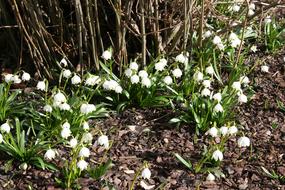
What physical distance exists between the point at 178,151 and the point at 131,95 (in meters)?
0.63

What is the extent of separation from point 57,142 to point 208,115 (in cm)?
113

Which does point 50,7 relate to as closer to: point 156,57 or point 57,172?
point 156,57

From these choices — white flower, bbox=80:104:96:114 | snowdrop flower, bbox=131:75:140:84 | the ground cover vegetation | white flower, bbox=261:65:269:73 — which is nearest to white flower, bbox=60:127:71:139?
the ground cover vegetation

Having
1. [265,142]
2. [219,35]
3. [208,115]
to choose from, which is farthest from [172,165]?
[219,35]

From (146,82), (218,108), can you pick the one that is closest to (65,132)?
(146,82)

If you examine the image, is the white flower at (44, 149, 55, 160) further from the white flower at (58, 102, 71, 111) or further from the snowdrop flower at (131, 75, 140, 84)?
the snowdrop flower at (131, 75, 140, 84)

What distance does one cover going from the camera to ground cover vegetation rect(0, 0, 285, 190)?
360 cm

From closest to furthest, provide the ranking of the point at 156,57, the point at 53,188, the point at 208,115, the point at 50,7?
the point at 53,188 < the point at 208,115 < the point at 50,7 < the point at 156,57

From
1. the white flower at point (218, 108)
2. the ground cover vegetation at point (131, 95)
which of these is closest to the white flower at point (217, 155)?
the ground cover vegetation at point (131, 95)

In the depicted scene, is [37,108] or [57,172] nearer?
[57,172]

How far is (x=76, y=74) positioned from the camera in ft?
14.1

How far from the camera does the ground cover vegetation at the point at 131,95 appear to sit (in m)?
3.60

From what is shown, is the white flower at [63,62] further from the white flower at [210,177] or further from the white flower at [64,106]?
the white flower at [210,177]

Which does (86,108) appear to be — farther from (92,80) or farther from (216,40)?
(216,40)
